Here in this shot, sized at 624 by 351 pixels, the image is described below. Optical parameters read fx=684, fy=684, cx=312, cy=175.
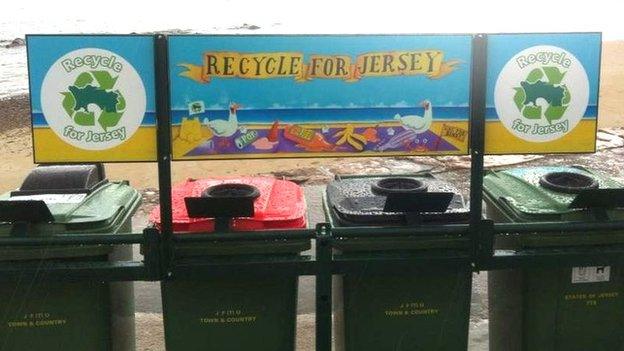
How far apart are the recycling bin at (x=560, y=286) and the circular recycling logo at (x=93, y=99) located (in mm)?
1923

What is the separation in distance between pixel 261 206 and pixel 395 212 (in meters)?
0.65

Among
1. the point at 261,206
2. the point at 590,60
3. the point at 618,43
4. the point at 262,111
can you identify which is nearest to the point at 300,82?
the point at 262,111

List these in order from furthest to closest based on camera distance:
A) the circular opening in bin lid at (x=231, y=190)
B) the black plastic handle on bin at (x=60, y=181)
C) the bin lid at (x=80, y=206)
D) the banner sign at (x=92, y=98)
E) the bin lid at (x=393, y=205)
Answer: the black plastic handle on bin at (x=60, y=181) → the circular opening in bin lid at (x=231, y=190) → the bin lid at (x=393, y=205) → the bin lid at (x=80, y=206) → the banner sign at (x=92, y=98)

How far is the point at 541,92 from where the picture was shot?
314cm

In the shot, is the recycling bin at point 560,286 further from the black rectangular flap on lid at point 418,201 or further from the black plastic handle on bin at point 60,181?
the black plastic handle on bin at point 60,181

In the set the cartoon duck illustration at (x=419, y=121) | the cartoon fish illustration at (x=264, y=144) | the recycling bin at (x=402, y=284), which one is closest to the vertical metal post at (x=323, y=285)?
the recycling bin at (x=402, y=284)

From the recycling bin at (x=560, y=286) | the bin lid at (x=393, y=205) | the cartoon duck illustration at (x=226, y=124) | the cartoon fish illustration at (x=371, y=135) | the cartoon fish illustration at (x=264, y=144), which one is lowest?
the recycling bin at (x=560, y=286)

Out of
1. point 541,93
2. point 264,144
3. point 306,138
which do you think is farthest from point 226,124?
point 541,93

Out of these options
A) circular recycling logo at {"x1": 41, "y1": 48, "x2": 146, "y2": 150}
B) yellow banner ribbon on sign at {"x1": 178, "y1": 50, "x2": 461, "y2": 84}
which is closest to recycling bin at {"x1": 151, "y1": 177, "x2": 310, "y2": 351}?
circular recycling logo at {"x1": 41, "y1": 48, "x2": 146, "y2": 150}

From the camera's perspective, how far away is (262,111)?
3.09m

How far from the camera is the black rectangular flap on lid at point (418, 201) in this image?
10.3 feet

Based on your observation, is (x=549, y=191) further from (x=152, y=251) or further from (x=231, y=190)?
(x=152, y=251)
